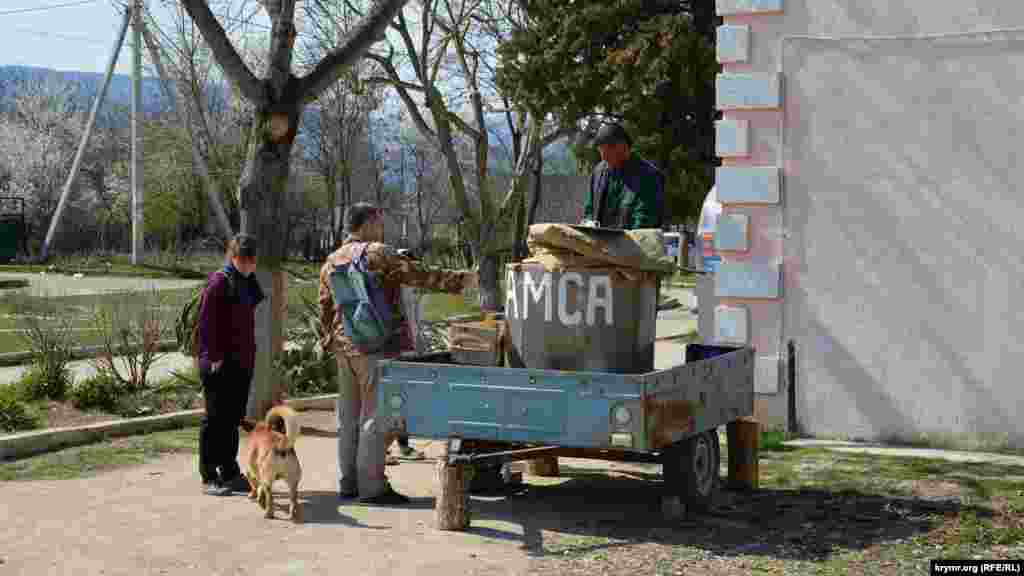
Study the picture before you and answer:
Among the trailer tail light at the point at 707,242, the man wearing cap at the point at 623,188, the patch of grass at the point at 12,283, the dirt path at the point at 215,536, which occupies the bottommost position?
the dirt path at the point at 215,536

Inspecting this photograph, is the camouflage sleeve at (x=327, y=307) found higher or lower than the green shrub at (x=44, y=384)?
higher

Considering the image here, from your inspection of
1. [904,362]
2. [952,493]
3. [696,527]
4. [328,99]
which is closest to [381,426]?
[696,527]

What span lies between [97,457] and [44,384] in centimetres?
230

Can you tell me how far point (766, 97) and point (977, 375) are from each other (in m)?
2.90

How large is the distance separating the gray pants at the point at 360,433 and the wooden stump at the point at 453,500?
583mm

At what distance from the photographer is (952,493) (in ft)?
31.4

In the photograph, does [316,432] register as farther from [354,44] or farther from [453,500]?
[453,500]

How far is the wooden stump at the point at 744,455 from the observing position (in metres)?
9.69

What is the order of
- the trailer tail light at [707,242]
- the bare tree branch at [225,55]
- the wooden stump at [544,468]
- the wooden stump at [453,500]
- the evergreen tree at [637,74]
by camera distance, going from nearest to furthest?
the wooden stump at [453,500]
the wooden stump at [544,468]
the bare tree branch at [225,55]
the trailer tail light at [707,242]
the evergreen tree at [637,74]

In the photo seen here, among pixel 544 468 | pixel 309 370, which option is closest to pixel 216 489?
pixel 544 468

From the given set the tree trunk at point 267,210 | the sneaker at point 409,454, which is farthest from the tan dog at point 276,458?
the tree trunk at point 267,210

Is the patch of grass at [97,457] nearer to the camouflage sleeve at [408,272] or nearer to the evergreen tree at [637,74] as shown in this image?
the camouflage sleeve at [408,272]

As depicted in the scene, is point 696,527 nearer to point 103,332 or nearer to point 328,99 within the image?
point 103,332

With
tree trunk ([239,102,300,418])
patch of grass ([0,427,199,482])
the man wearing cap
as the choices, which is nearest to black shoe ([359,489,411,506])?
the man wearing cap
